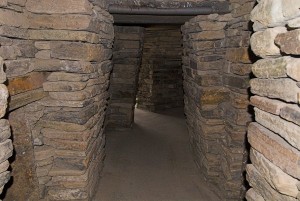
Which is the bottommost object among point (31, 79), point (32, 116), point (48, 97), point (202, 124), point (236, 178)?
point (236, 178)

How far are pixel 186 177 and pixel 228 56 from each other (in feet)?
6.66

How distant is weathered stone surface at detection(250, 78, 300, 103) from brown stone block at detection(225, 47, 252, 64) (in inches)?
50.6

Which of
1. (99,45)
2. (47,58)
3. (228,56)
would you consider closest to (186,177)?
(228,56)

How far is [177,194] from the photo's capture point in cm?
345

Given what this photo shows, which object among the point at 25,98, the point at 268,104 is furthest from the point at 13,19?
the point at 268,104

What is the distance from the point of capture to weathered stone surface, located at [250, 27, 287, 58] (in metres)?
1.18

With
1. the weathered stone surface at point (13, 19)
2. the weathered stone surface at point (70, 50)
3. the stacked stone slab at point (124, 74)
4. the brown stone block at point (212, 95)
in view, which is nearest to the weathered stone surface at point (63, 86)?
the weathered stone surface at point (70, 50)

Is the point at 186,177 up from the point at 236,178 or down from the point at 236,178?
down

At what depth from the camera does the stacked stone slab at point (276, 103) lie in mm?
1040

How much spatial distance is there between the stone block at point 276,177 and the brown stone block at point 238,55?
1513 mm

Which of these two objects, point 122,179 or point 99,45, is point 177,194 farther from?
point 99,45

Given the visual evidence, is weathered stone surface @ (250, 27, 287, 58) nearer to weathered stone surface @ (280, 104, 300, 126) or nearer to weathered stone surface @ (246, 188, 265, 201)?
weathered stone surface @ (280, 104, 300, 126)

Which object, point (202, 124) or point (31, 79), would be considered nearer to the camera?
point (31, 79)

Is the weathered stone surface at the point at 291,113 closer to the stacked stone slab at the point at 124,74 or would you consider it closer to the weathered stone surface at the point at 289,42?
the weathered stone surface at the point at 289,42
